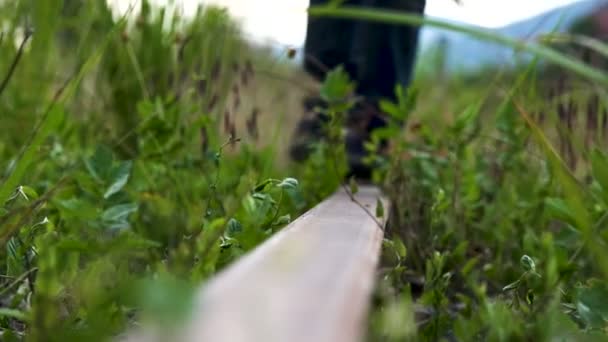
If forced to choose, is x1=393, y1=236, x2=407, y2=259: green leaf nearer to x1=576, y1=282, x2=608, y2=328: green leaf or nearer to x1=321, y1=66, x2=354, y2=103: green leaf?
x1=576, y1=282, x2=608, y2=328: green leaf

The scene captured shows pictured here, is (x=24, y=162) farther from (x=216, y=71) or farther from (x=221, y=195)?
(x=216, y=71)

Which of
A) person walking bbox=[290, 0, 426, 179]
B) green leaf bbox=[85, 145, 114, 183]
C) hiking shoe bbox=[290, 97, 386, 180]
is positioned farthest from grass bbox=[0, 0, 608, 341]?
person walking bbox=[290, 0, 426, 179]

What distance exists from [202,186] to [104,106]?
2.27 ft

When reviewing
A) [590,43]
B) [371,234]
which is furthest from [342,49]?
[371,234]

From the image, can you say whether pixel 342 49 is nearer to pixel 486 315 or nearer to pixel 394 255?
pixel 394 255

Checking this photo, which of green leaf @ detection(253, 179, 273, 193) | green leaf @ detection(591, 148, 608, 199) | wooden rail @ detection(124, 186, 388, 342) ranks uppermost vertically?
wooden rail @ detection(124, 186, 388, 342)

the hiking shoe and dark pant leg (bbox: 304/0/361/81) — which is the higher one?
dark pant leg (bbox: 304/0/361/81)

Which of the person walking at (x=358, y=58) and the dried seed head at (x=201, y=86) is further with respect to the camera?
the person walking at (x=358, y=58)

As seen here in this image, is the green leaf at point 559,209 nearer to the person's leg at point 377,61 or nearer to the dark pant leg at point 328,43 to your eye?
the person's leg at point 377,61

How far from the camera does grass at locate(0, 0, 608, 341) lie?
94 cm

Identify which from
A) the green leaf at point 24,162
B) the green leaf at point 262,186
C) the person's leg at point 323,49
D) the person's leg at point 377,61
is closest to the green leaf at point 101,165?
the green leaf at point 24,162

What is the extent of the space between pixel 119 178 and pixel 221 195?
1.11 feet

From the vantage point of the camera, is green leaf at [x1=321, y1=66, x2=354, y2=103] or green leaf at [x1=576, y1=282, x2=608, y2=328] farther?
green leaf at [x1=321, y1=66, x2=354, y2=103]

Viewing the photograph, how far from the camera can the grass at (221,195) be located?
0.94 m
